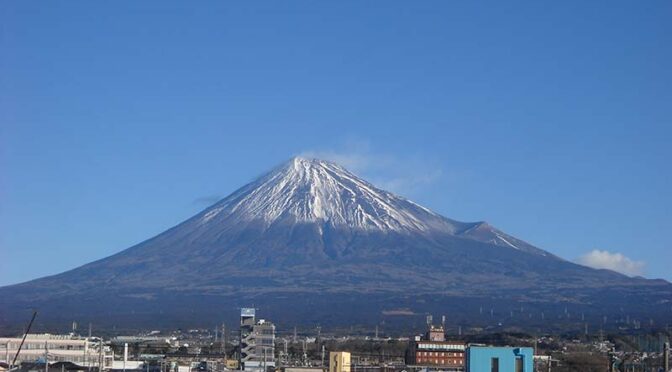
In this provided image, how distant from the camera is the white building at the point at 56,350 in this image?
7175 cm

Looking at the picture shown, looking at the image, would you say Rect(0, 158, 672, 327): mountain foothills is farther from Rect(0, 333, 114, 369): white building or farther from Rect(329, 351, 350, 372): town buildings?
Rect(329, 351, 350, 372): town buildings

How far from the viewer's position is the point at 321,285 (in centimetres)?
17550

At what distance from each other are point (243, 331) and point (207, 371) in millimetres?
6196

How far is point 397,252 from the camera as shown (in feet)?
632

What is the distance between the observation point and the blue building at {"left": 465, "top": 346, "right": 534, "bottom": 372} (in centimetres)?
4166

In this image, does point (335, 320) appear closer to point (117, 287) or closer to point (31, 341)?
point (117, 287)

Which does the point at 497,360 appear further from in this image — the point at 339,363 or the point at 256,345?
the point at 256,345

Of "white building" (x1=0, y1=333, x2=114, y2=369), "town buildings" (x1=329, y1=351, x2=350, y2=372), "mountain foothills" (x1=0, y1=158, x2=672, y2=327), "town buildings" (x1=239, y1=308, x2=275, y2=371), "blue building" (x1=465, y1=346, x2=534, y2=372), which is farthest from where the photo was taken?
"mountain foothills" (x1=0, y1=158, x2=672, y2=327)

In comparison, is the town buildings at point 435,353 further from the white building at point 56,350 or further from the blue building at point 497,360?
the blue building at point 497,360

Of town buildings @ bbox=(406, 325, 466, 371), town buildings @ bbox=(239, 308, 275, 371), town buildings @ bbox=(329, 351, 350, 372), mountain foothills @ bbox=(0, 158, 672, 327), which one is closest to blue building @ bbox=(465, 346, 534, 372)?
town buildings @ bbox=(329, 351, 350, 372)

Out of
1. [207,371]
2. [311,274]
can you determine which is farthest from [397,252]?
[207,371]

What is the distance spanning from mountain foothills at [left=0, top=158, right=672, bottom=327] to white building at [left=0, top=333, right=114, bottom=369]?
60.3 metres

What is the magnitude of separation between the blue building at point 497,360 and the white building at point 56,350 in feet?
102

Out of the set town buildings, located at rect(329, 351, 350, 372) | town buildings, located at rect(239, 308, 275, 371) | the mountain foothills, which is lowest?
town buildings, located at rect(329, 351, 350, 372)
